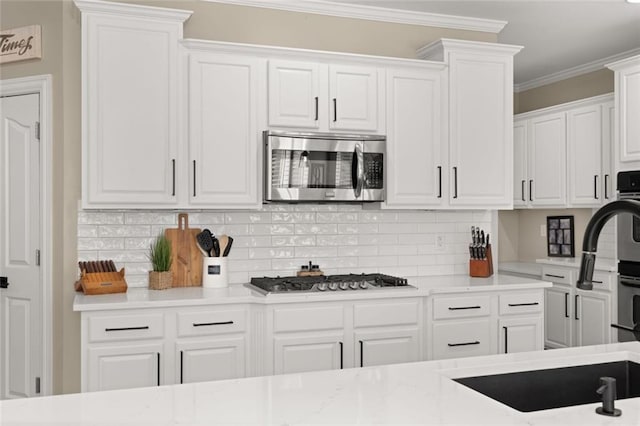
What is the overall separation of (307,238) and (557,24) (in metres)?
2.57

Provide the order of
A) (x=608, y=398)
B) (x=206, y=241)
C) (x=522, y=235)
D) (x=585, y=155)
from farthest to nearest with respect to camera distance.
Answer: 1. (x=522, y=235)
2. (x=585, y=155)
3. (x=206, y=241)
4. (x=608, y=398)

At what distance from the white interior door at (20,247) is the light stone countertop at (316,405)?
267cm

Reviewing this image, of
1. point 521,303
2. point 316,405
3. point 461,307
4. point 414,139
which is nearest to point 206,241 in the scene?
point 414,139

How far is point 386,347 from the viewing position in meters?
3.85

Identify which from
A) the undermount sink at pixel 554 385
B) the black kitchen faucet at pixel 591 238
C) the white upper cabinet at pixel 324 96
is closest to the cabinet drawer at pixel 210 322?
the white upper cabinet at pixel 324 96

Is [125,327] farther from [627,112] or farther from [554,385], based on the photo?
[627,112]

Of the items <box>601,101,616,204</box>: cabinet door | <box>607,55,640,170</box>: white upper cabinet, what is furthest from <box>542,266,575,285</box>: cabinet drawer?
<box>607,55,640,170</box>: white upper cabinet

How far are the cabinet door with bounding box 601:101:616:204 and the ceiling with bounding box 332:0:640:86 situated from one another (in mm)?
576

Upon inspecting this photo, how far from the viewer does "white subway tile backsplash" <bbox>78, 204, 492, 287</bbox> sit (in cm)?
393

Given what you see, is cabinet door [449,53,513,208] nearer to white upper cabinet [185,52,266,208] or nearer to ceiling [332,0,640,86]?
ceiling [332,0,640,86]

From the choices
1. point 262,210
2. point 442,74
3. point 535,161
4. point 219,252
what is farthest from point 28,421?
point 535,161

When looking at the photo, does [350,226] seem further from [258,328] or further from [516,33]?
[516,33]

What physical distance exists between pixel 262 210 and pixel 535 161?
3251 millimetres

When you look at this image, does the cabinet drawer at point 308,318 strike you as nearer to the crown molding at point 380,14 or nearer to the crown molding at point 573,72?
the crown molding at point 380,14
